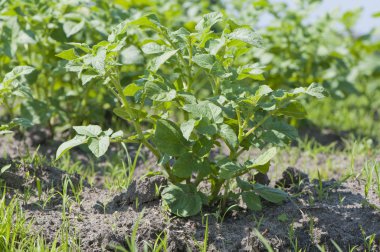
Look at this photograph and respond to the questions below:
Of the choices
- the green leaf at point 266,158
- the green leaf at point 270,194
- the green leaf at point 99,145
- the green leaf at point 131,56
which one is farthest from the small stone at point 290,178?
the green leaf at point 131,56

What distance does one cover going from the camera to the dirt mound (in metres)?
2.40

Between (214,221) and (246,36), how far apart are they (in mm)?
756

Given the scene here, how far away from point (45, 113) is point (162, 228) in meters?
1.57

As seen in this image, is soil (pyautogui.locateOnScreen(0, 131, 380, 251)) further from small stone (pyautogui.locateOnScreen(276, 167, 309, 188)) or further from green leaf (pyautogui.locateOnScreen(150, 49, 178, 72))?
green leaf (pyautogui.locateOnScreen(150, 49, 178, 72))

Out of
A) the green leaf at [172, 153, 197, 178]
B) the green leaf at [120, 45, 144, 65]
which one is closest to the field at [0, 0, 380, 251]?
the green leaf at [172, 153, 197, 178]

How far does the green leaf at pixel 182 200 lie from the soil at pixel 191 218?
2.2 inches

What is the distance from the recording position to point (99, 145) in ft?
7.96

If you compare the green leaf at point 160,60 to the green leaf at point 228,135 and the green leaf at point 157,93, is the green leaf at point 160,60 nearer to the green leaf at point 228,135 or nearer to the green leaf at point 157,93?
the green leaf at point 157,93

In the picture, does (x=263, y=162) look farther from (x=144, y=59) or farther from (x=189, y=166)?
(x=144, y=59)

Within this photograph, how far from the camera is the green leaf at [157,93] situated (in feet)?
7.88

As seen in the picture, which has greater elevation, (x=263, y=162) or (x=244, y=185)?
(x=263, y=162)

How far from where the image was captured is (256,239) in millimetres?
2387

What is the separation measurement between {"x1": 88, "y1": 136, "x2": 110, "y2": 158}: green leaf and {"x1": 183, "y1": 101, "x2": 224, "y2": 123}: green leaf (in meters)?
0.35

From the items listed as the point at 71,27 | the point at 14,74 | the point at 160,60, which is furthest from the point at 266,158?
the point at 71,27
